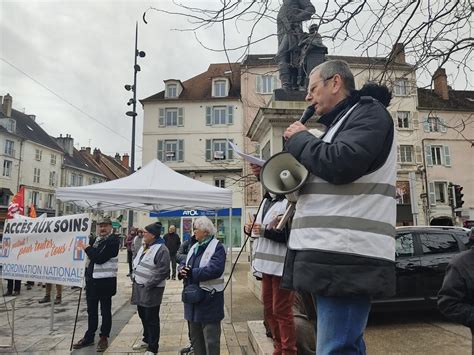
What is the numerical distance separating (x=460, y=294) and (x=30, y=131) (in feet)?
160

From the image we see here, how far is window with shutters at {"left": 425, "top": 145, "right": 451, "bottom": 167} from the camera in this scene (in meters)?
30.9

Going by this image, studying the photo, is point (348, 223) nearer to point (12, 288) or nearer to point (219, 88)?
point (12, 288)

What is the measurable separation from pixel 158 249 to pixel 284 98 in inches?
148

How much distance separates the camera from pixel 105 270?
5.77 meters

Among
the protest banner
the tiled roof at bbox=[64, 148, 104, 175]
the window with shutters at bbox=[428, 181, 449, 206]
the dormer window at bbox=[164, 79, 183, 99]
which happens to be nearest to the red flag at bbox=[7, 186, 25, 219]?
the protest banner

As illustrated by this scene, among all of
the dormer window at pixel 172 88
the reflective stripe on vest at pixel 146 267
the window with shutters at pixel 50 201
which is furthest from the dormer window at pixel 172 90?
the reflective stripe on vest at pixel 146 267

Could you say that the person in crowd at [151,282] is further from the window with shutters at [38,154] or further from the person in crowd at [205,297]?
the window with shutters at [38,154]

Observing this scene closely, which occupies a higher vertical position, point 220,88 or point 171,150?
point 220,88

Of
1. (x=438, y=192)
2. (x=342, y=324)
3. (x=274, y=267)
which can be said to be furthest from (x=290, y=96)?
(x=438, y=192)

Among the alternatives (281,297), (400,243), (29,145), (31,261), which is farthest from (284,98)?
(29,145)

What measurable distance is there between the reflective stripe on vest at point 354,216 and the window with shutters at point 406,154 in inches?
1236

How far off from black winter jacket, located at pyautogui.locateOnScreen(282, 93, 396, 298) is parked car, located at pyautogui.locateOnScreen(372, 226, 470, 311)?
5.11 metres

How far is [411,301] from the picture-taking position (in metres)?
6.50

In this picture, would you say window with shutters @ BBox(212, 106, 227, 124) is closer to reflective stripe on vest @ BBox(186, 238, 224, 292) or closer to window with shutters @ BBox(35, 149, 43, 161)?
window with shutters @ BBox(35, 149, 43, 161)
